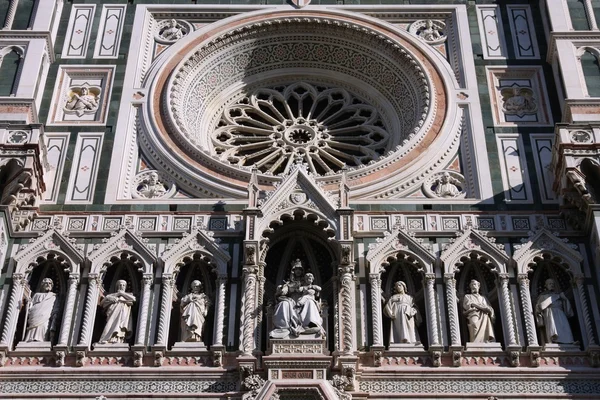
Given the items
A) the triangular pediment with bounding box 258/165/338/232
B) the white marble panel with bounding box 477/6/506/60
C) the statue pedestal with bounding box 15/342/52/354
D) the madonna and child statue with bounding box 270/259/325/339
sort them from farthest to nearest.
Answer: the white marble panel with bounding box 477/6/506/60, the triangular pediment with bounding box 258/165/338/232, the statue pedestal with bounding box 15/342/52/354, the madonna and child statue with bounding box 270/259/325/339

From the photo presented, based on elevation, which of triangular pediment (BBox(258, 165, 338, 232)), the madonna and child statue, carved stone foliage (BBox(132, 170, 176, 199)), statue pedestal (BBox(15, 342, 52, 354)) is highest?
carved stone foliage (BBox(132, 170, 176, 199))

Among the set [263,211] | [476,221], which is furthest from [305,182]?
[476,221]

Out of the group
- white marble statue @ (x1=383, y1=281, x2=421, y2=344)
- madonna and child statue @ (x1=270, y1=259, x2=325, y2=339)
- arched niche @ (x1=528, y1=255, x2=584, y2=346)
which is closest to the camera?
madonna and child statue @ (x1=270, y1=259, x2=325, y2=339)

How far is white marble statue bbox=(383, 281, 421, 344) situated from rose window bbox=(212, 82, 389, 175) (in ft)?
11.9

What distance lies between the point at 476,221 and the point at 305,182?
2666 millimetres

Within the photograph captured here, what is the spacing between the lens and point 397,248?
64.0 ft

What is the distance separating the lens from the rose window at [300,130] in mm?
22484

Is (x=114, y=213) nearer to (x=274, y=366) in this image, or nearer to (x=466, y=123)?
(x=274, y=366)

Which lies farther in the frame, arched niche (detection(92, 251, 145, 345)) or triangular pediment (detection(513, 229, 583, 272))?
triangular pediment (detection(513, 229, 583, 272))

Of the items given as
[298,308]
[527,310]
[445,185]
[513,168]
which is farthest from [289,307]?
[513,168]

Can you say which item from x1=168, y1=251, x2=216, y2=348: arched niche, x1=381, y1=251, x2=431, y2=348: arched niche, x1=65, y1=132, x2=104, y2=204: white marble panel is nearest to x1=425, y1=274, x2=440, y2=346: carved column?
x1=381, y1=251, x2=431, y2=348: arched niche

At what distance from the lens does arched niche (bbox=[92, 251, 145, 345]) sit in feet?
62.1

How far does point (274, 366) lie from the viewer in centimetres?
1759

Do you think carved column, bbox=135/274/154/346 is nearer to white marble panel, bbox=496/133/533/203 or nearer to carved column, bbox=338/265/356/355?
carved column, bbox=338/265/356/355
